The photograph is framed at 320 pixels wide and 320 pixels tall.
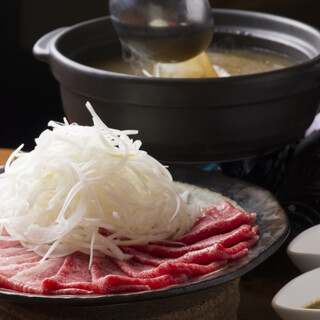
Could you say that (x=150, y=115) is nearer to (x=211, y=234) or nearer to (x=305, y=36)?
(x=211, y=234)

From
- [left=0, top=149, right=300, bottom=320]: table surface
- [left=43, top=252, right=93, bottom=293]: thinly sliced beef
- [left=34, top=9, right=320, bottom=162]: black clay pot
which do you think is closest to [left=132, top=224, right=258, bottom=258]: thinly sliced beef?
[left=43, top=252, right=93, bottom=293]: thinly sliced beef

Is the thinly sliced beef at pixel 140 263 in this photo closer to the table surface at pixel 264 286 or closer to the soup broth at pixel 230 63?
the table surface at pixel 264 286

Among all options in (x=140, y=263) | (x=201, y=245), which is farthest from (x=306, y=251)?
(x=140, y=263)

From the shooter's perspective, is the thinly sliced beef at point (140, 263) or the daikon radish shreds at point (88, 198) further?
the daikon radish shreds at point (88, 198)

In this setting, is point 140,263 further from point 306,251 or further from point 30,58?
point 30,58

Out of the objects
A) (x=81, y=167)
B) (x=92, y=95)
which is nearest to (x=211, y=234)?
(x=81, y=167)

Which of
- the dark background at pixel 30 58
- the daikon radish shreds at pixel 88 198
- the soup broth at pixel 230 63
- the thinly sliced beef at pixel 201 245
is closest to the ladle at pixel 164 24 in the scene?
the soup broth at pixel 230 63
